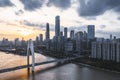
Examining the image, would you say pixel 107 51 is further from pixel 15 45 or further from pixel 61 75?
pixel 15 45

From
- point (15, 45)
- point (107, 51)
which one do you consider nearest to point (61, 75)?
point (107, 51)

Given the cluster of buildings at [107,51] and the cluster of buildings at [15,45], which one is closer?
the cluster of buildings at [107,51]

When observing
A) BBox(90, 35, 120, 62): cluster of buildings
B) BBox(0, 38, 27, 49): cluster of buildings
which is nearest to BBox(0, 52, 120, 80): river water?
BBox(90, 35, 120, 62): cluster of buildings

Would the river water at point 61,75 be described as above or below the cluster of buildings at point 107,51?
below

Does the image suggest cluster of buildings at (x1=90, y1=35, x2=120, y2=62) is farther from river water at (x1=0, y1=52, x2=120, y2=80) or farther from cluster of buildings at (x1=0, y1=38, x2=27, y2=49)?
cluster of buildings at (x1=0, y1=38, x2=27, y2=49)

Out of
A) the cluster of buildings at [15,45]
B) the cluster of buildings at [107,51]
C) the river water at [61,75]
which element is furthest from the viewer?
the cluster of buildings at [15,45]

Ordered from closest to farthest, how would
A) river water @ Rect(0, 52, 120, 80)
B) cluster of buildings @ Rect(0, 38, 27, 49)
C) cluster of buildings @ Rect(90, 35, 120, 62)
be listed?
river water @ Rect(0, 52, 120, 80), cluster of buildings @ Rect(90, 35, 120, 62), cluster of buildings @ Rect(0, 38, 27, 49)

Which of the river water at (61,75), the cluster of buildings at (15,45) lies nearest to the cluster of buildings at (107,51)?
the river water at (61,75)

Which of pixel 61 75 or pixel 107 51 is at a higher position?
pixel 107 51

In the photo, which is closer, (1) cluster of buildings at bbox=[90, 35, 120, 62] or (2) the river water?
(2) the river water

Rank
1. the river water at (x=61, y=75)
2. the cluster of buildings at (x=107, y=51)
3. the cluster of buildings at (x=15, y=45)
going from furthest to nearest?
the cluster of buildings at (x=15, y=45), the cluster of buildings at (x=107, y=51), the river water at (x=61, y=75)

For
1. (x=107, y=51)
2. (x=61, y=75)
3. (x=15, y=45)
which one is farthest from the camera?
(x=15, y=45)

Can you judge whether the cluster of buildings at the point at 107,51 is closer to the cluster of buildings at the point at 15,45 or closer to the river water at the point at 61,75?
the river water at the point at 61,75
